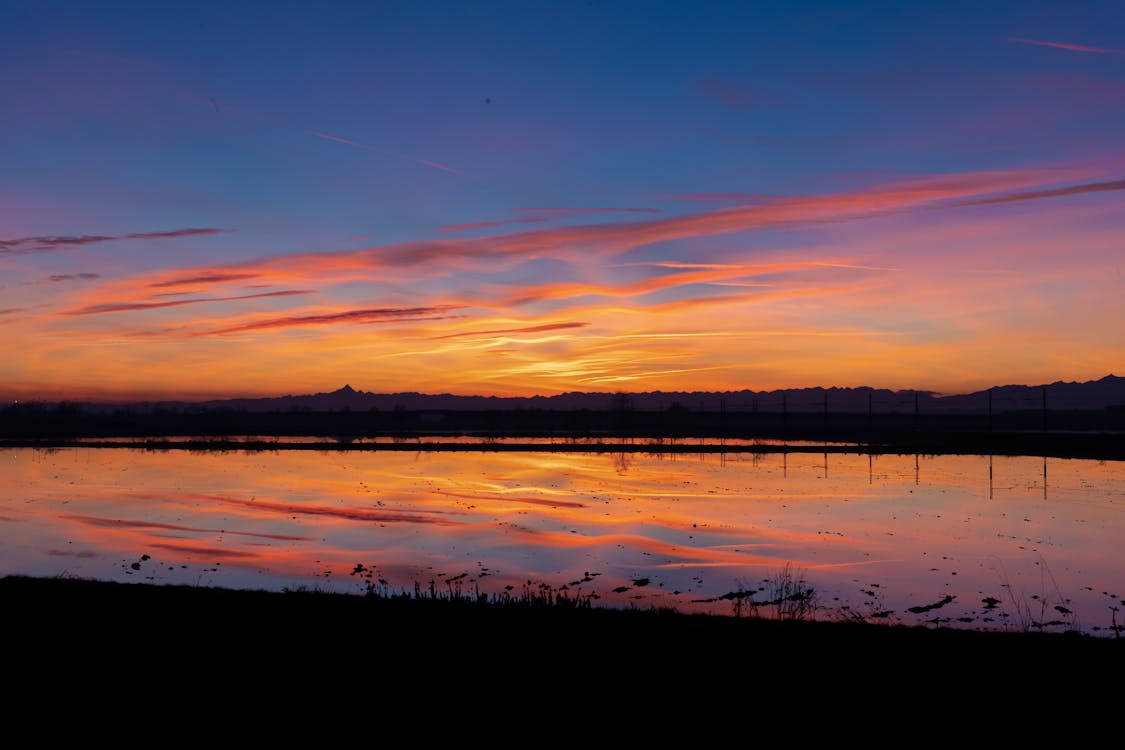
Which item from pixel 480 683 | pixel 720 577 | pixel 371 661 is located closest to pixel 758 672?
pixel 480 683

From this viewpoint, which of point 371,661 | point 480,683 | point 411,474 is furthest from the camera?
point 411,474

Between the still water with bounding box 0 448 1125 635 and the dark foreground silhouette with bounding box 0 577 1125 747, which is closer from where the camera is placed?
the dark foreground silhouette with bounding box 0 577 1125 747

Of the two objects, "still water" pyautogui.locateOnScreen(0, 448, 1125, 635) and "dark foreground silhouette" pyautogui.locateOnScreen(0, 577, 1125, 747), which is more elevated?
"dark foreground silhouette" pyautogui.locateOnScreen(0, 577, 1125, 747)

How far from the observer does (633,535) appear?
24.9m

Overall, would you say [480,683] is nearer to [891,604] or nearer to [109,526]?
[891,604]

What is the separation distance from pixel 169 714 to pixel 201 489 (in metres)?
31.9

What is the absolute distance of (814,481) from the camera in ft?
134

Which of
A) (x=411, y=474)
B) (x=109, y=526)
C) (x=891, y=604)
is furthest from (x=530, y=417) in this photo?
(x=891, y=604)

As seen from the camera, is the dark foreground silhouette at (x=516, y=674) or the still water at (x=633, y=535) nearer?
the dark foreground silhouette at (x=516, y=674)

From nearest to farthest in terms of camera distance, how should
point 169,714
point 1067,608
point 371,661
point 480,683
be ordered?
point 169,714 < point 480,683 < point 371,661 < point 1067,608

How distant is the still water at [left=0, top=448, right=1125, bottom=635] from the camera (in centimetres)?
1778

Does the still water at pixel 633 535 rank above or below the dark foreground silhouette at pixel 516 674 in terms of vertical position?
below

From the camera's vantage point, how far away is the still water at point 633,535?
700 inches

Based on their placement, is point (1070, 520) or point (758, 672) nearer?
point (758, 672)
